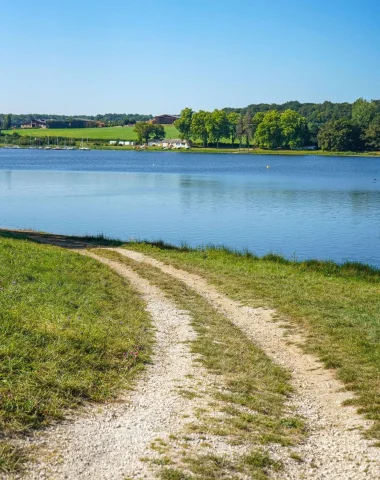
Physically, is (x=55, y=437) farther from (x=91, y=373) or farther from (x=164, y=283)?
(x=164, y=283)

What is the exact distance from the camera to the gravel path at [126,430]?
7.02 m

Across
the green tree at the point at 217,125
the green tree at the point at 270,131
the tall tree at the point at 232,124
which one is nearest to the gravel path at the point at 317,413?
the green tree at the point at 270,131

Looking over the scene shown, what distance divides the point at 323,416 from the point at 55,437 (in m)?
3.83

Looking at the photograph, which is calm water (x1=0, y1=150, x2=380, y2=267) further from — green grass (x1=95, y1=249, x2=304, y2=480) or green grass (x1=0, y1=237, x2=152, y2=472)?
green grass (x1=95, y1=249, x2=304, y2=480)

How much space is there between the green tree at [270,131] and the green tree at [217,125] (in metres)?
12.2

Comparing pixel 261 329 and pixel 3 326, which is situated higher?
pixel 3 326

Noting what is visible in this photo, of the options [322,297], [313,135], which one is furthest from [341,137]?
[322,297]

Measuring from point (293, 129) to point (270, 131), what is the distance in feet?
22.3

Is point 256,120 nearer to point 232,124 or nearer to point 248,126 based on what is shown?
point 248,126

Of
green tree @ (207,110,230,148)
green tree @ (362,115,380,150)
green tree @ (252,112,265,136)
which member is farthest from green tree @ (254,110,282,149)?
green tree @ (362,115,380,150)

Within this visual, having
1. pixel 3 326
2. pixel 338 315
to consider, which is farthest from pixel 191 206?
pixel 3 326

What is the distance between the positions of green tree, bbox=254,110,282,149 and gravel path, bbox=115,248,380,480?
164m

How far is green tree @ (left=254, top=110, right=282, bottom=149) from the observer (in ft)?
574

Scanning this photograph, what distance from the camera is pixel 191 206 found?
52.3 m
